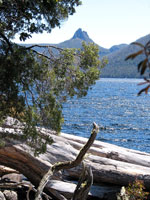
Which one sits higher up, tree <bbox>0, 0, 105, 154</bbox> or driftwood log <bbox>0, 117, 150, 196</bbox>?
tree <bbox>0, 0, 105, 154</bbox>

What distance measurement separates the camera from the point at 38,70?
8.70 metres

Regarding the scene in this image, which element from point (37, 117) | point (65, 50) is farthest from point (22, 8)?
point (37, 117)

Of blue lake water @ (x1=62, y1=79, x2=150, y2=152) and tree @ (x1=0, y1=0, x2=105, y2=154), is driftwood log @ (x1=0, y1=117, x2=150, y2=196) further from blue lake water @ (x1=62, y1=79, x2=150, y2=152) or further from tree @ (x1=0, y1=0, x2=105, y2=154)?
blue lake water @ (x1=62, y1=79, x2=150, y2=152)

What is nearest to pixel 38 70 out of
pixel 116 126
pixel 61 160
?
pixel 61 160

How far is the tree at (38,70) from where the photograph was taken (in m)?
8.23

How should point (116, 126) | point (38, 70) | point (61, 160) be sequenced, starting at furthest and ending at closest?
point (116, 126)
point (61, 160)
point (38, 70)

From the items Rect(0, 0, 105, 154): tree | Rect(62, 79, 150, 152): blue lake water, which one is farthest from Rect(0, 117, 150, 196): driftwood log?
Rect(62, 79, 150, 152): blue lake water

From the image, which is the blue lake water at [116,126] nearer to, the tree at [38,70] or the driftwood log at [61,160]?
the driftwood log at [61,160]

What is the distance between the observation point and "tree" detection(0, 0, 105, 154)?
823 centimetres

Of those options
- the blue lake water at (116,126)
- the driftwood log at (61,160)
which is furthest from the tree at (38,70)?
the blue lake water at (116,126)

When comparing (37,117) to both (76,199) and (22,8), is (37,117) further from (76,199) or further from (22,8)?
(22,8)

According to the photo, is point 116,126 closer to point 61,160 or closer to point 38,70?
point 61,160

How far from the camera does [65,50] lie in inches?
371

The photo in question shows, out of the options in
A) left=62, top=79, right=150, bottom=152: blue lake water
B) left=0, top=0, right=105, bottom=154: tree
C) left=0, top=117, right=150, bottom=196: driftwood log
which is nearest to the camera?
left=0, top=0, right=105, bottom=154: tree
